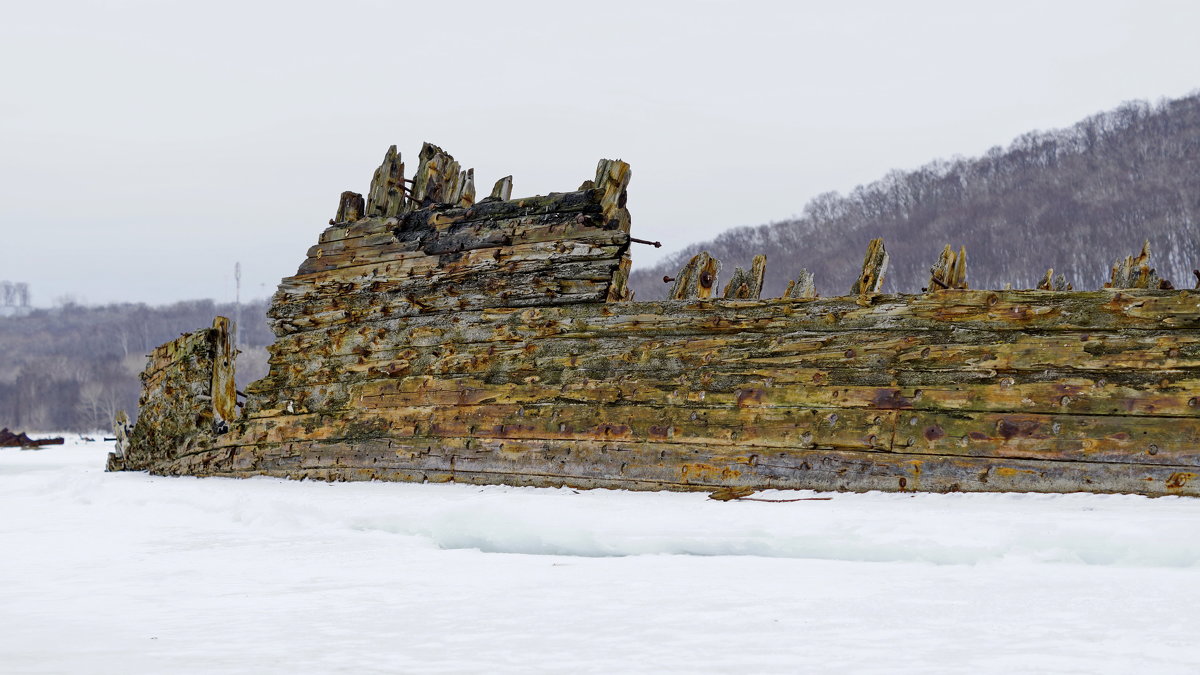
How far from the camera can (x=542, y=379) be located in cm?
798

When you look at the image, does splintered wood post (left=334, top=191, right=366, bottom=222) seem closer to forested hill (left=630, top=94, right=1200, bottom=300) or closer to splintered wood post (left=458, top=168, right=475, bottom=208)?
splintered wood post (left=458, top=168, right=475, bottom=208)

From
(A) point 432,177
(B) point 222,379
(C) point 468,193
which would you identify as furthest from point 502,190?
(B) point 222,379

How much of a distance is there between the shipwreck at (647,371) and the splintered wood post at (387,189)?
0.07ft

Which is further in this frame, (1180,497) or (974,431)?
(974,431)

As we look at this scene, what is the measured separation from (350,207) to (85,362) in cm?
10719

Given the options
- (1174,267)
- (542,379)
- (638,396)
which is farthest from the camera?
(1174,267)

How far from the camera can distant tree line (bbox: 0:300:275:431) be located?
267 ft

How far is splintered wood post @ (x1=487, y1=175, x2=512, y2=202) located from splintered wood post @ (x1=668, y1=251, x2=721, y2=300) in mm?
2118

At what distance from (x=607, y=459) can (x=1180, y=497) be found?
3.68 metres

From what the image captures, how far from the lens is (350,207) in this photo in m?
10.1

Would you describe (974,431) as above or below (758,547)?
above

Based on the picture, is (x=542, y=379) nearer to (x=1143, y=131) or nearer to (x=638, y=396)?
(x=638, y=396)

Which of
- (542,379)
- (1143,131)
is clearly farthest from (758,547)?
(1143,131)

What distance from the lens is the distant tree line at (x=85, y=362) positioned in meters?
81.5
